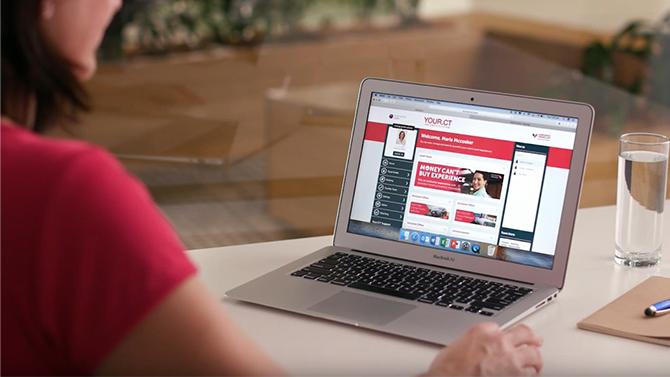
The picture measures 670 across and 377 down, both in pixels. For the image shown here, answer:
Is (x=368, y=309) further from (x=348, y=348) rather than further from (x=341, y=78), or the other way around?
(x=341, y=78)

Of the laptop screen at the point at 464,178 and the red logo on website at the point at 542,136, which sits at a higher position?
the red logo on website at the point at 542,136

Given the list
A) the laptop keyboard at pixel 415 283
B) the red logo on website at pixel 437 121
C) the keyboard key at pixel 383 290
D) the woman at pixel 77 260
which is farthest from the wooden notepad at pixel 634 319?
the woman at pixel 77 260

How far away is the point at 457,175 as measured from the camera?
5.00ft

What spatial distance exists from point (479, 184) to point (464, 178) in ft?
0.08

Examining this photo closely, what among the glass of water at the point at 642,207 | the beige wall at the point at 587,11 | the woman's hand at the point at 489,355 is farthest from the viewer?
the beige wall at the point at 587,11

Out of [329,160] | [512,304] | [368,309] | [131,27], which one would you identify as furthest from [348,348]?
[131,27]

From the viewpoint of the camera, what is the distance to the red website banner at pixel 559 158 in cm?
147

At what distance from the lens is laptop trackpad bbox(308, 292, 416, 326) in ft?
4.34

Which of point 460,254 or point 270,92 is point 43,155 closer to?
point 460,254

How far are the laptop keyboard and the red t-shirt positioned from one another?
56 centimetres

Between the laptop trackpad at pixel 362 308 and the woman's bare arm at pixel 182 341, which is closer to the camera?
the woman's bare arm at pixel 182 341

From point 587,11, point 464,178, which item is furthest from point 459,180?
point 587,11

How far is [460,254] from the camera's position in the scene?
59.4 inches

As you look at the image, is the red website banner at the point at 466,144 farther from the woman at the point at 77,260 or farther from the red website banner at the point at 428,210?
the woman at the point at 77,260
